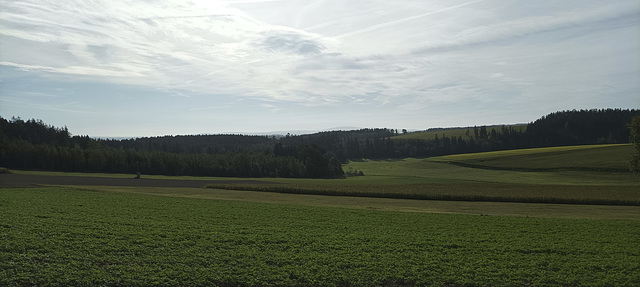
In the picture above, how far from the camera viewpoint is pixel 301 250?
20094 millimetres

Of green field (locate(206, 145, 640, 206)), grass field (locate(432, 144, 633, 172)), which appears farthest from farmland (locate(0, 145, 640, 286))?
grass field (locate(432, 144, 633, 172))

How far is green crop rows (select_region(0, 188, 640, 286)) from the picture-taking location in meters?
16.1

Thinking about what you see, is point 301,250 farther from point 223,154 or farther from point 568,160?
point 223,154

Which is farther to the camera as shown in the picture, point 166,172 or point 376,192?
point 166,172

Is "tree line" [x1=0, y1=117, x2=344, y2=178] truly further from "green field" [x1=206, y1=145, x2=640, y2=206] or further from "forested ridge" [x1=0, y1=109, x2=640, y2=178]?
"green field" [x1=206, y1=145, x2=640, y2=206]

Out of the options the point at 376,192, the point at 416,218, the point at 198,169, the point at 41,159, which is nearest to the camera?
the point at 416,218

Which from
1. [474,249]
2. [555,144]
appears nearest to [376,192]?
[474,249]

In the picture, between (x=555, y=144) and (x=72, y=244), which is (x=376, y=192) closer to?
(x=72, y=244)

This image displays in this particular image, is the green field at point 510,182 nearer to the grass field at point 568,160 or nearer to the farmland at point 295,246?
the grass field at point 568,160

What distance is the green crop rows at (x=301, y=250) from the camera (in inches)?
632

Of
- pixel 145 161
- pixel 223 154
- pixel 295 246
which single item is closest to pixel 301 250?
pixel 295 246

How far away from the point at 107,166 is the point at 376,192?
7256 cm

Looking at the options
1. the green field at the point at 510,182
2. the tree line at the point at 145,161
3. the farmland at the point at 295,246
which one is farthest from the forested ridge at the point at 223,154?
the farmland at the point at 295,246

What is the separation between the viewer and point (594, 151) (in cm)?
9969
